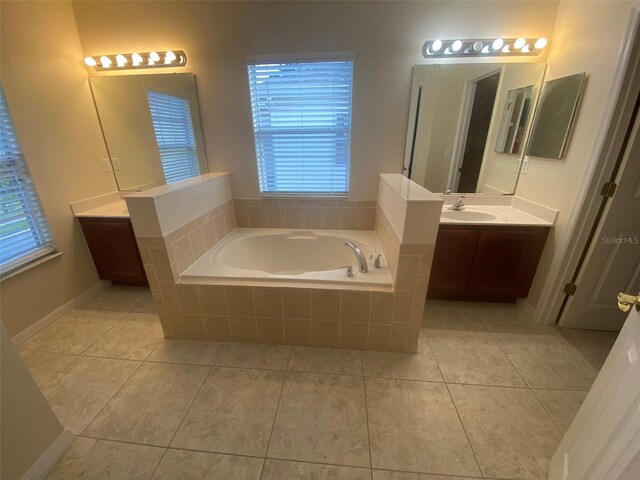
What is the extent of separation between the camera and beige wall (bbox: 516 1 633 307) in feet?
4.96

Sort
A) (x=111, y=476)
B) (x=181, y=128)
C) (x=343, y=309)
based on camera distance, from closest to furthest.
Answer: (x=111, y=476) → (x=343, y=309) → (x=181, y=128)

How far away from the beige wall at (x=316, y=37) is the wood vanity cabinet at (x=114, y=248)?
111 centimetres

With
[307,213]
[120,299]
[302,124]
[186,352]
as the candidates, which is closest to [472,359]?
[307,213]

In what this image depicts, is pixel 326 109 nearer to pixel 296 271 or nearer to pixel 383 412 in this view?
pixel 296 271

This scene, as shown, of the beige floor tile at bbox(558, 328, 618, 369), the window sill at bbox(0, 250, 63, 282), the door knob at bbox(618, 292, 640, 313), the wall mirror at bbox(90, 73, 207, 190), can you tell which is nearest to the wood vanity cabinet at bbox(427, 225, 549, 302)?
the beige floor tile at bbox(558, 328, 618, 369)

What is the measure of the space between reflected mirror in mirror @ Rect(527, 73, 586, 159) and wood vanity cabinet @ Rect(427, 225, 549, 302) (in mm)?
604

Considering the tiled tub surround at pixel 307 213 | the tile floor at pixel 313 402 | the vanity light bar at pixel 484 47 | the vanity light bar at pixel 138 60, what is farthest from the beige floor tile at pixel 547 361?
the vanity light bar at pixel 138 60

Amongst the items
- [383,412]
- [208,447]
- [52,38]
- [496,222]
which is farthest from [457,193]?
[52,38]

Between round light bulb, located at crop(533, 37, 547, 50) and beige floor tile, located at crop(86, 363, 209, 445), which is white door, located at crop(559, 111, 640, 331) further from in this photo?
beige floor tile, located at crop(86, 363, 209, 445)

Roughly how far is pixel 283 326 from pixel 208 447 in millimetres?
717

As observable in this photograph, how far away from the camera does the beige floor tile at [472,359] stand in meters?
1.55

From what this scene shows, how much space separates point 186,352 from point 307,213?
4.91ft

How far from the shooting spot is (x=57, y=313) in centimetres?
209

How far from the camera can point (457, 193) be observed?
2.36m
